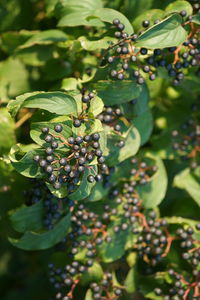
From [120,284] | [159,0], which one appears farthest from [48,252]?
[159,0]

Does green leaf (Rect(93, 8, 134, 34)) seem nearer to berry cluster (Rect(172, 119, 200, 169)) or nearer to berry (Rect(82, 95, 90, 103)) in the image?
berry (Rect(82, 95, 90, 103))

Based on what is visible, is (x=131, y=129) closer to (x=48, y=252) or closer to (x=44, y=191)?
(x=44, y=191)

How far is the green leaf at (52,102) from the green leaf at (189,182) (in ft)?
3.50

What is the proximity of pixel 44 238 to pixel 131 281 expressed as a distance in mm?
669

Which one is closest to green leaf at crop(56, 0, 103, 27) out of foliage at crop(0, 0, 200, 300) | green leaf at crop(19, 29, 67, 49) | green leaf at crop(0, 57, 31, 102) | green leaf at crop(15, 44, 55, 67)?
foliage at crop(0, 0, 200, 300)

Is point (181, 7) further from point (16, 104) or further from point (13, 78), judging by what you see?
point (13, 78)

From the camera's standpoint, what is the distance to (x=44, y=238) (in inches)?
97.9

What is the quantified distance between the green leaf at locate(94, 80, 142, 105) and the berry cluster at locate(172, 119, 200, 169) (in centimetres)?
72

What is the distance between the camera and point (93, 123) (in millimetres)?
1979

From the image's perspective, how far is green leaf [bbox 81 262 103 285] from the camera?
261 centimetres

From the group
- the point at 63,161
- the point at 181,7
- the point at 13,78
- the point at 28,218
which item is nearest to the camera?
the point at 63,161

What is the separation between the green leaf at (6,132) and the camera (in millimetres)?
2469

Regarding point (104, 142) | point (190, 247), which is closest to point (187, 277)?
point (190, 247)

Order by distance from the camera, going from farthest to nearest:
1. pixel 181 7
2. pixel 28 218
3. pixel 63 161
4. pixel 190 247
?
pixel 190 247
pixel 28 218
pixel 181 7
pixel 63 161
